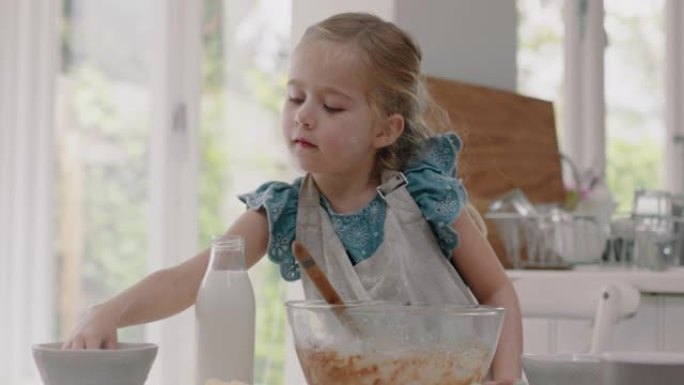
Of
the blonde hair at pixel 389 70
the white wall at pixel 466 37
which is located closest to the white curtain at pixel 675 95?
the white wall at pixel 466 37

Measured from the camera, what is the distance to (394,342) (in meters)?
1.11

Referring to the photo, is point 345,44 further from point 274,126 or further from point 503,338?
point 274,126

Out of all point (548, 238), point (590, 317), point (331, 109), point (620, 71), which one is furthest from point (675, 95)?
point (331, 109)

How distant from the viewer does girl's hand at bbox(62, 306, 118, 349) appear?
1.33 meters

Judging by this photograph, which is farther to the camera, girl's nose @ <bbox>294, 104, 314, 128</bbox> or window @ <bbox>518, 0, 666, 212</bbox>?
window @ <bbox>518, 0, 666, 212</bbox>

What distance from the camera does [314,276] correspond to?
1123 millimetres

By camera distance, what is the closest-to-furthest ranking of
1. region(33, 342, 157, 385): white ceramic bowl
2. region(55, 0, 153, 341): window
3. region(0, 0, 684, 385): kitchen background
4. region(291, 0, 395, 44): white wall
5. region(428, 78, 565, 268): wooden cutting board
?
region(33, 342, 157, 385): white ceramic bowl → region(291, 0, 395, 44): white wall → region(428, 78, 565, 268): wooden cutting board → region(0, 0, 684, 385): kitchen background → region(55, 0, 153, 341): window

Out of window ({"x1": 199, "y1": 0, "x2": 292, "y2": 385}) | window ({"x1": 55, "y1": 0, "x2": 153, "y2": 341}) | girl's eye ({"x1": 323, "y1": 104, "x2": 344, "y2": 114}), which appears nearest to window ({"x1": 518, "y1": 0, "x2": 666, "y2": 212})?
window ({"x1": 199, "y1": 0, "x2": 292, "y2": 385})

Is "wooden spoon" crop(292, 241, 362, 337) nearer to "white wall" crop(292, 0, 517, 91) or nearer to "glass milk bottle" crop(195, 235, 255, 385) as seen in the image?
"glass milk bottle" crop(195, 235, 255, 385)

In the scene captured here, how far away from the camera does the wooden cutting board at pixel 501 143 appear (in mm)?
2861

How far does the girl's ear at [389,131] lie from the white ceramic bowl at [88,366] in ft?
2.03

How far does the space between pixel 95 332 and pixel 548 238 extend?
174 cm

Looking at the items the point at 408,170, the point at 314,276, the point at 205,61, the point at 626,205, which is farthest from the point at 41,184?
the point at 314,276

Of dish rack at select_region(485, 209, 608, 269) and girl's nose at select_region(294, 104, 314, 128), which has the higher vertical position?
girl's nose at select_region(294, 104, 314, 128)
